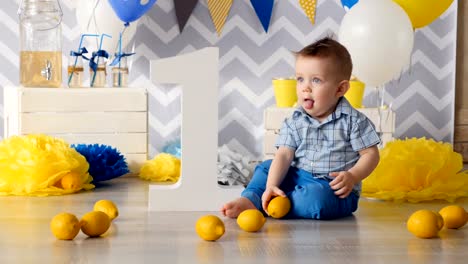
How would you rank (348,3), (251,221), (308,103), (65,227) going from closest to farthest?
1. (65,227)
2. (251,221)
3. (308,103)
4. (348,3)

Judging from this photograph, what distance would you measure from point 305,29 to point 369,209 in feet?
5.24

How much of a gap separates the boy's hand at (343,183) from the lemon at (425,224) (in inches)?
10.3

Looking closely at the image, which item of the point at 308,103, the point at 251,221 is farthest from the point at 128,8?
the point at 251,221

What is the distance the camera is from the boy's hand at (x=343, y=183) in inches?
75.0

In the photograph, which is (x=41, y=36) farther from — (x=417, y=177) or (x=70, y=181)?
(x=417, y=177)

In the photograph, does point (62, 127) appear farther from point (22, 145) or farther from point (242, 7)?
point (242, 7)

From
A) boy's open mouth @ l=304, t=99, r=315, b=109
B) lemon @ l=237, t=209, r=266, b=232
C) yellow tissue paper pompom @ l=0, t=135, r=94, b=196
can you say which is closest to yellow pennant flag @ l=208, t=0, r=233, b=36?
yellow tissue paper pompom @ l=0, t=135, r=94, b=196

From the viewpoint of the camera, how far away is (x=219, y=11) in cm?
352

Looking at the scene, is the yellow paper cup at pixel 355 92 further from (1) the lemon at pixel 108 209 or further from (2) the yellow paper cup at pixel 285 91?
(1) the lemon at pixel 108 209

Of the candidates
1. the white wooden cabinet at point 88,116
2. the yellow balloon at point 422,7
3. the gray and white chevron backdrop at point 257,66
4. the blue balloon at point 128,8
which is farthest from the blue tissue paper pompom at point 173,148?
Answer: the yellow balloon at point 422,7

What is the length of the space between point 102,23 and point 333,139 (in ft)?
4.84

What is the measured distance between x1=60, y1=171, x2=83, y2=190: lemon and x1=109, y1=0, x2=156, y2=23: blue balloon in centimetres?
89

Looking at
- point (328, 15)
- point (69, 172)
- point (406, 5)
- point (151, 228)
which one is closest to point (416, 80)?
point (328, 15)

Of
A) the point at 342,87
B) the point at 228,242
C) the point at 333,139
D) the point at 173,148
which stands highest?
the point at 342,87
